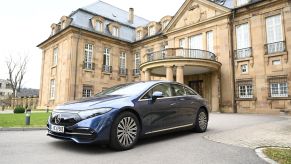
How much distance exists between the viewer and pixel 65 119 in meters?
5.07

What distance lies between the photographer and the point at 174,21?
84.9 feet

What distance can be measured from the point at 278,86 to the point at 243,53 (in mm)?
3990

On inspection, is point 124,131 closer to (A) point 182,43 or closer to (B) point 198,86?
(B) point 198,86

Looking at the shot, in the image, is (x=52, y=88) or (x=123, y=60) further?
(x=123, y=60)

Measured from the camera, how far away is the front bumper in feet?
15.7

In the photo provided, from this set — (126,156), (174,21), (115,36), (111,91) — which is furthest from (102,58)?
(126,156)

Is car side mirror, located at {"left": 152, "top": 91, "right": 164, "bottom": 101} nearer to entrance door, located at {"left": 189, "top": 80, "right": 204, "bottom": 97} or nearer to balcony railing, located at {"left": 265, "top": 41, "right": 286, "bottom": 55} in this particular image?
balcony railing, located at {"left": 265, "top": 41, "right": 286, "bottom": 55}

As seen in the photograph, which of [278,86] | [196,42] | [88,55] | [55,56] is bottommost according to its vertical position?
[278,86]

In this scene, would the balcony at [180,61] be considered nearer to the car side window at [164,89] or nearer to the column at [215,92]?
the column at [215,92]

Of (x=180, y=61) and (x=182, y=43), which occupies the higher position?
(x=182, y=43)

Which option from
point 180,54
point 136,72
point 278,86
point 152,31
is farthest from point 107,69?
point 278,86

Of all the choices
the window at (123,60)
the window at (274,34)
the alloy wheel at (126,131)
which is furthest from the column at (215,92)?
the alloy wheel at (126,131)

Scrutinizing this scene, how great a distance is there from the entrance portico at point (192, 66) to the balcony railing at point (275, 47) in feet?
12.6

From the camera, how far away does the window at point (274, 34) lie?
60.8ft
